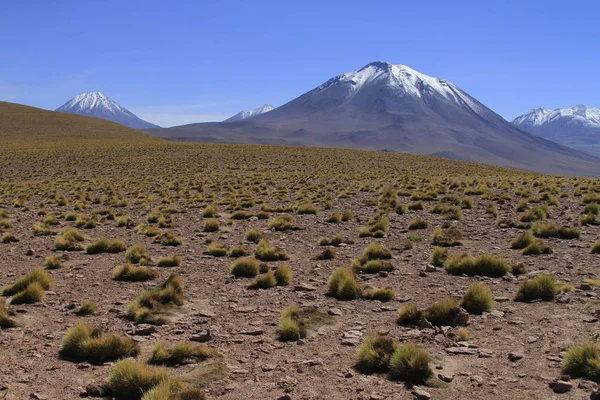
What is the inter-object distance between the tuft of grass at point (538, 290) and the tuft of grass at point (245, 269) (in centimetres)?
512

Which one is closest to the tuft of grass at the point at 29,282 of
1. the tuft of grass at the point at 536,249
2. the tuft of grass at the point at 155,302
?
the tuft of grass at the point at 155,302

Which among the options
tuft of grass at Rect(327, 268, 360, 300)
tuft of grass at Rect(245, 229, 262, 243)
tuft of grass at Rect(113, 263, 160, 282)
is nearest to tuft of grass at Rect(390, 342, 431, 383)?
tuft of grass at Rect(327, 268, 360, 300)

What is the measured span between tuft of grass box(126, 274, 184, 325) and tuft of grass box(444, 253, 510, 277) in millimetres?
5353

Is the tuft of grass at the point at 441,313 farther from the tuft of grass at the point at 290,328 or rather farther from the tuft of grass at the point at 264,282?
the tuft of grass at the point at 264,282

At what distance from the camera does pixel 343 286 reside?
920 cm

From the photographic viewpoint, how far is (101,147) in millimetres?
67500

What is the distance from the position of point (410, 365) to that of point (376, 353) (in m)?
0.52

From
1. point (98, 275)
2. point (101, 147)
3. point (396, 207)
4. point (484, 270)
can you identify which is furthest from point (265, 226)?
point (101, 147)

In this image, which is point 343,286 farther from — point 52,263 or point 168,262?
point 52,263

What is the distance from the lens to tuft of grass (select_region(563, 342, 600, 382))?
17.8 ft

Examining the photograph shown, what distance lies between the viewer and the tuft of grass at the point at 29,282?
9375mm

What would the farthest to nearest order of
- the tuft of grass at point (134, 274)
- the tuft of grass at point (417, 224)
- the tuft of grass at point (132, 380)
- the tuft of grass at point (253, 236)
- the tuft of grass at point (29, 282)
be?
1. the tuft of grass at point (417, 224)
2. the tuft of grass at point (253, 236)
3. the tuft of grass at point (134, 274)
4. the tuft of grass at point (29, 282)
5. the tuft of grass at point (132, 380)

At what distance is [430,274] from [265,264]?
11.6 feet

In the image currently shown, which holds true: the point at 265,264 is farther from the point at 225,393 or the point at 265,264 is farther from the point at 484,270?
the point at 225,393
